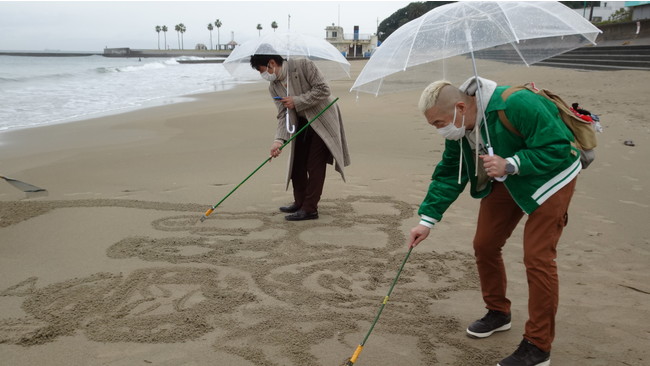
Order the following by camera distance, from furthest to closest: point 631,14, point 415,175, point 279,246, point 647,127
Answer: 1. point 631,14
2. point 647,127
3. point 415,175
4. point 279,246

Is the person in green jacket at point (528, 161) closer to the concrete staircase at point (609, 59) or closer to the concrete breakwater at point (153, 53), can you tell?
the concrete staircase at point (609, 59)

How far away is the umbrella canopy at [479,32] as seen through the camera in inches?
106

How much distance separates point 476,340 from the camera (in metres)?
2.91

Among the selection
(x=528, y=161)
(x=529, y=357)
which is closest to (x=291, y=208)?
(x=529, y=357)

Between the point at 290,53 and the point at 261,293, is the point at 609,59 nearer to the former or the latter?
the point at 290,53

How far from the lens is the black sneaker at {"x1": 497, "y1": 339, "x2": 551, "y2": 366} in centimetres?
247

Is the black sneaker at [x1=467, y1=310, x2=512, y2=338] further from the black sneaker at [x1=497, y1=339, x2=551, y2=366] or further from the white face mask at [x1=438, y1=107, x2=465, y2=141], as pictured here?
the white face mask at [x1=438, y1=107, x2=465, y2=141]

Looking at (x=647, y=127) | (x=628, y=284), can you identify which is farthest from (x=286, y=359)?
(x=647, y=127)

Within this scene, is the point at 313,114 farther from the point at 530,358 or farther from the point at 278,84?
the point at 530,358

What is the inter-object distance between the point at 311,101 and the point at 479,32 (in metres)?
2.25

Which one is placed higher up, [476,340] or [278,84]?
→ [278,84]

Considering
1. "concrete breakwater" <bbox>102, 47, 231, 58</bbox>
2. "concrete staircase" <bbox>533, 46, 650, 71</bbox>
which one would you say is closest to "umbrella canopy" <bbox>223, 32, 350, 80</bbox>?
"concrete staircase" <bbox>533, 46, 650, 71</bbox>

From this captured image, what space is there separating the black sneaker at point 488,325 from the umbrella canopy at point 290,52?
2.86m

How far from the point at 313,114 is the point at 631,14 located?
109ft
